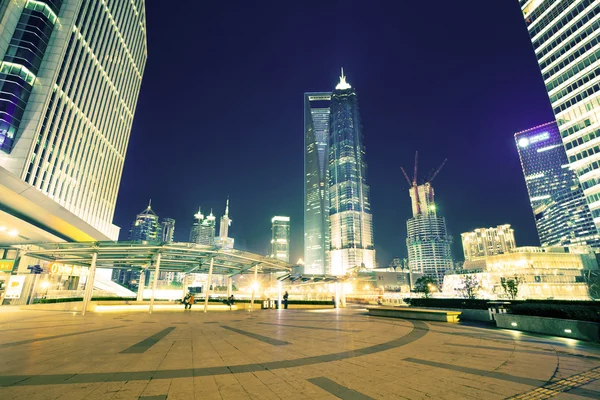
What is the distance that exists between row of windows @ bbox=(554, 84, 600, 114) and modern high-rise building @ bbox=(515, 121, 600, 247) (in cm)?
13549

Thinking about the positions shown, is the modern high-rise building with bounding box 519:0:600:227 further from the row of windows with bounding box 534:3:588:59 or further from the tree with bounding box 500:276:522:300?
the tree with bounding box 500:276:522:300

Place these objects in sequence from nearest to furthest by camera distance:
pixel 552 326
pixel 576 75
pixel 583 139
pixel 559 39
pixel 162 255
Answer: pixel 552 326 < pixel 162 255 < pixel 583 139 < pixel 576 75 < pixel 559 39

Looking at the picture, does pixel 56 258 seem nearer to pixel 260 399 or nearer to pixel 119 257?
pixel 119 257

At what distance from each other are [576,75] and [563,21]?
15.9m

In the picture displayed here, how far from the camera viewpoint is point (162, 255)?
25781 mm

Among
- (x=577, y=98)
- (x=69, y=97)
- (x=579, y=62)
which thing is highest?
(x=579, y=62)

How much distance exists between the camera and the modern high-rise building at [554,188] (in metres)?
167

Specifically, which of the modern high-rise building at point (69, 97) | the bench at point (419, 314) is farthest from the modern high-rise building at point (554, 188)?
the modern high-rise building at point (69, 97)

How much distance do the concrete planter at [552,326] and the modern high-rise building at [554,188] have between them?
682ft

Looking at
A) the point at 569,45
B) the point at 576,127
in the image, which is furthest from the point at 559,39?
the point at 576,127

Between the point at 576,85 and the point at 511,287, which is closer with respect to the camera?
the point at 511,287

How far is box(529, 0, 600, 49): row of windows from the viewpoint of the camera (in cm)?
6438

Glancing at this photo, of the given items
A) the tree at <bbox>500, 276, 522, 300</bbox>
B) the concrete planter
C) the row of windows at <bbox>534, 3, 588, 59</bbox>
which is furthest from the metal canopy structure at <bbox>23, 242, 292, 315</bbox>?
the row of windows at <bbox>534, 3, 588, 59</bbox>

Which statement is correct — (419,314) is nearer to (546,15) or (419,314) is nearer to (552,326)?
(552,326)
